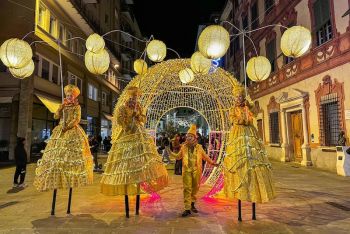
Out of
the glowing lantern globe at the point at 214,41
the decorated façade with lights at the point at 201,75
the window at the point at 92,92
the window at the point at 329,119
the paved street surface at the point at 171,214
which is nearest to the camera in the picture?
the paved street surface at the point at 171,214

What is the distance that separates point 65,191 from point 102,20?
70.6 ft

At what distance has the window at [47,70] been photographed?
15625mm

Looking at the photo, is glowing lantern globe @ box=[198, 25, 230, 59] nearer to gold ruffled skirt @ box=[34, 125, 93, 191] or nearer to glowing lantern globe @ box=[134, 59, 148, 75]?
glowing lantern globe @ box=[134, 59, 148, 75]

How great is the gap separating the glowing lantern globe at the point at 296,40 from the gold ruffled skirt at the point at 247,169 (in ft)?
8.11

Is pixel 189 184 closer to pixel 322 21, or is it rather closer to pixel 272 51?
pixel 322 21

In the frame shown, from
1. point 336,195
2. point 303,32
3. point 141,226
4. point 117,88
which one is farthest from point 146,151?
point 117,88

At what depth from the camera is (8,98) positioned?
1466cm

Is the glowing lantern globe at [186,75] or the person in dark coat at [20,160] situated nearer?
the glowing lantern globe at [186,75]

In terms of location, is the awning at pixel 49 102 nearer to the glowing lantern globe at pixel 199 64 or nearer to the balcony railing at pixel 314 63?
the glowing lantern globe at pixel 199 64

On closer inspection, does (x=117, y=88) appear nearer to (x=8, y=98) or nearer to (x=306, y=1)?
(x=8, y=98)

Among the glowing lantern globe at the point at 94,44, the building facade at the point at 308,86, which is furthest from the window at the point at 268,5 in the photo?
the glowing lantern globe at the point at 94,44

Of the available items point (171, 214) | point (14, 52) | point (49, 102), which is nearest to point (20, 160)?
point (14, 52)

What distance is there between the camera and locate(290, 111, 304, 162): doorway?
14.5 m

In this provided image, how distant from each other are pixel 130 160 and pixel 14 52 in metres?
4.23
